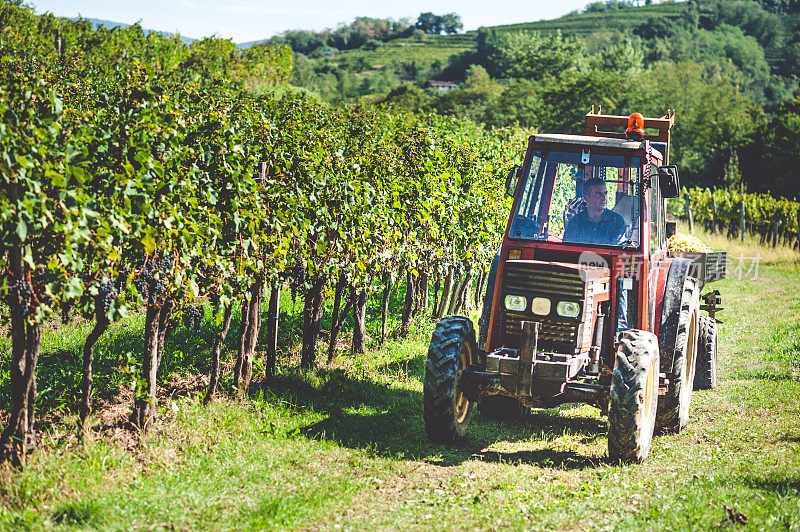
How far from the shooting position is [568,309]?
5.82 meters

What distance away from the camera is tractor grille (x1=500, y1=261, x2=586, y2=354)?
5812 mm

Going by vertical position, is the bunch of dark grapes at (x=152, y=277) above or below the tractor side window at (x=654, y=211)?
below

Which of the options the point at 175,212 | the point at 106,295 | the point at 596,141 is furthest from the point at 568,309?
the point at 106,295

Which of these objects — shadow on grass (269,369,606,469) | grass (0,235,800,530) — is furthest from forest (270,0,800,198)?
grass (0,235,800,530)

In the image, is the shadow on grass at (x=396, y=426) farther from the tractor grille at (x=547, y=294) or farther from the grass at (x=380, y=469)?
the tractor grille at (x=547, y=294)

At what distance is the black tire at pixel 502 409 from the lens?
23.4 ft

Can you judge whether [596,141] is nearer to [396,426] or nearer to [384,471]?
[396,426]

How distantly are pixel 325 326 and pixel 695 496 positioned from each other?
21.1 feet

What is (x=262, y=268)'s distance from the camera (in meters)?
6.34

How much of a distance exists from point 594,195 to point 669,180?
2.12 ft

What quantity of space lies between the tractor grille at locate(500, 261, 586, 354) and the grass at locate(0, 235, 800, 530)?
98 cm

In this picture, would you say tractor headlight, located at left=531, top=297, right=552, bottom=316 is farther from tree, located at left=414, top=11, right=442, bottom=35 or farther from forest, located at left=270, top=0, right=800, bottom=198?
tree, located at left=414, top=11, right=442, bottom=35

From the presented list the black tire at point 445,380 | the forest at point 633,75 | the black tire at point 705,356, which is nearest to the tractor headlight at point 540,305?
the black tire at point 445,380

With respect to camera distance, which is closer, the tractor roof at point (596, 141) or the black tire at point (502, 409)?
the tractor roof at point (596, 141)
